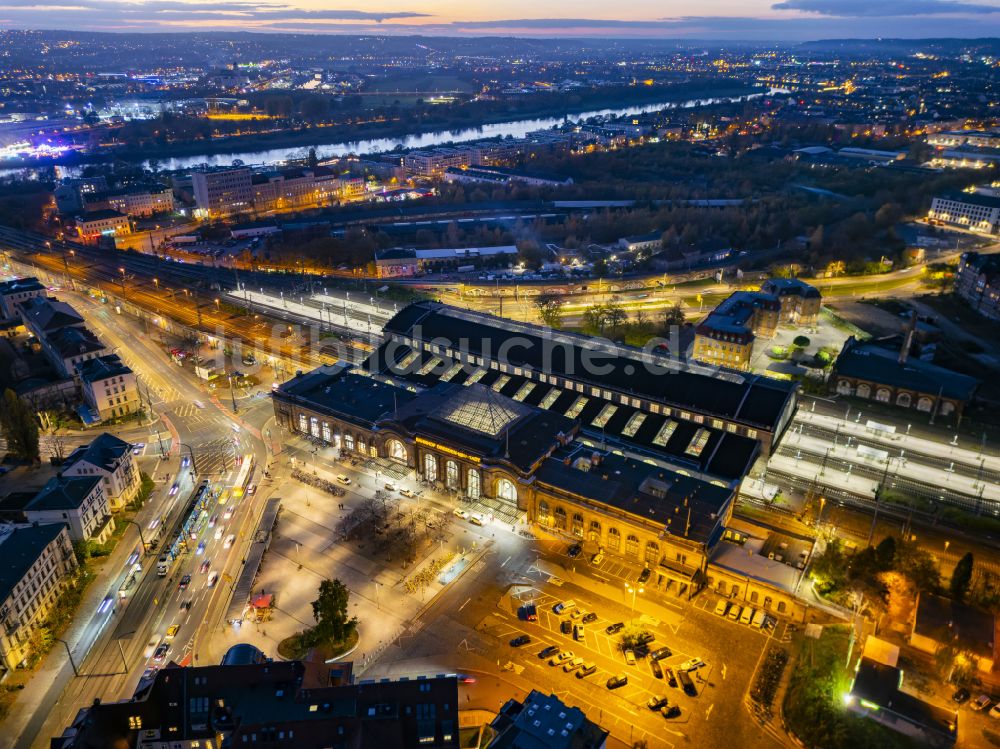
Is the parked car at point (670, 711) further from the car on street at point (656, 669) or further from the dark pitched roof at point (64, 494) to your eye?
the dark pitched roof at point (64, 494)

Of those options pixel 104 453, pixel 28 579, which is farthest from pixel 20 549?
pixel 104 453

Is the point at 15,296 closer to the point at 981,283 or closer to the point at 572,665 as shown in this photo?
the point at 572,665

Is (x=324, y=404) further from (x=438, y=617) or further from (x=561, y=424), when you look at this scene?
(x=438, y=617)

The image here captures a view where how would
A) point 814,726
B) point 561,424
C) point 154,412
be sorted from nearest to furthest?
point 814,726 < point 561,424 < point 154,412

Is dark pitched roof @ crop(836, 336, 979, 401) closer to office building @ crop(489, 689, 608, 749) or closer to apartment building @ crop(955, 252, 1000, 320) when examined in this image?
apartment building @ crop(955, 252, 1000, 320)

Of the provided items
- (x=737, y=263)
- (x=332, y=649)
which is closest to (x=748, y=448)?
(x=332, y=649)
